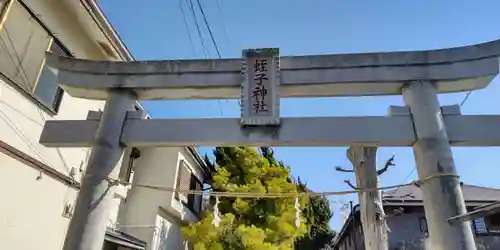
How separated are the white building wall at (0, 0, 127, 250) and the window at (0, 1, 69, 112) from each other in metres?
0.23

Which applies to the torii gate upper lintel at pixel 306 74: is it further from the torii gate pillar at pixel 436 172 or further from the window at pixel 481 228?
the window at pixel 481 228

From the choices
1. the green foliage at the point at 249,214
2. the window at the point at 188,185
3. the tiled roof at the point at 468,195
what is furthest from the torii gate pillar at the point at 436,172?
the tiled roof at the point at 468,195

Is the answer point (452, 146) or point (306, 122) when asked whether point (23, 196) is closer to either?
point (306, 122)


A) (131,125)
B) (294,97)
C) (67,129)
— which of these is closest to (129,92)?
(131,125)

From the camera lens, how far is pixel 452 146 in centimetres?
435

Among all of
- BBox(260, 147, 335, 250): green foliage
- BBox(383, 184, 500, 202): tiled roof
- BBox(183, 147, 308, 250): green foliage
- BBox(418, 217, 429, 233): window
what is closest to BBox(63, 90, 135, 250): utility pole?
BBox(183, 147, 308, 250): green foliage

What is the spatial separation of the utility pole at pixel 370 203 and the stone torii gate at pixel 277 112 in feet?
10.8

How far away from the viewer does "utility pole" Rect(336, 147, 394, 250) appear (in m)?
7.29

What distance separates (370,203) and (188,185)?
7916mm

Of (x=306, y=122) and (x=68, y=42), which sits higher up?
(x=68, y=42)

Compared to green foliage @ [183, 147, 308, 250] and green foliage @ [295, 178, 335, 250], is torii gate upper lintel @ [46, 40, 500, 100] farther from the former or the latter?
green foliage @ [295, 178, 335, 250]

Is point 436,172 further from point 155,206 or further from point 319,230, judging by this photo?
point 319,230

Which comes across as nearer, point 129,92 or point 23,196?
point 129,92

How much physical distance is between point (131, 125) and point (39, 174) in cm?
344
